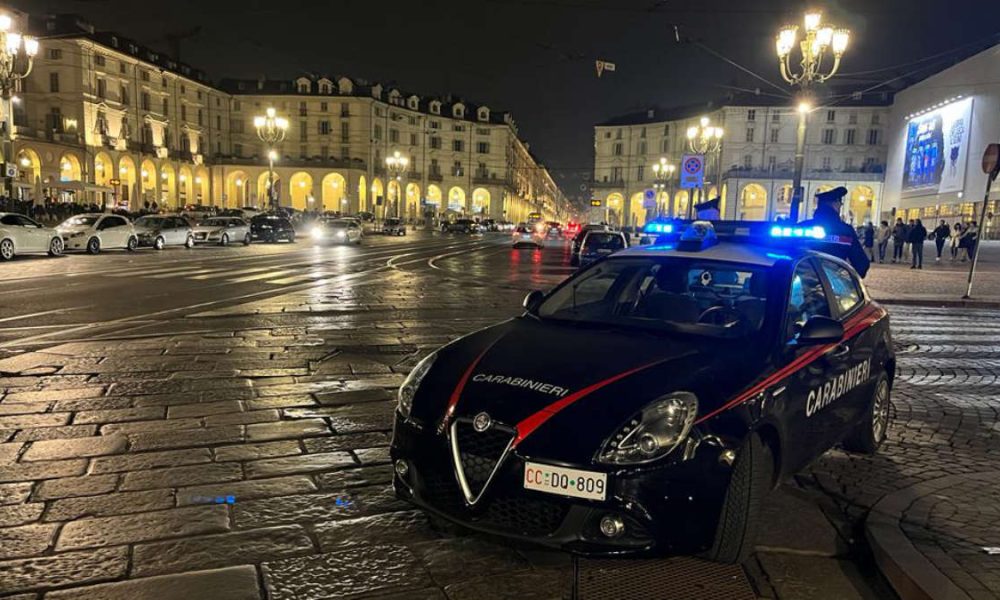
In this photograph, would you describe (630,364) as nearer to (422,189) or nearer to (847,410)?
(847,410)

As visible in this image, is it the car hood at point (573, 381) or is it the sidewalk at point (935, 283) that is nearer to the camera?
the car hood at point (573, 381)

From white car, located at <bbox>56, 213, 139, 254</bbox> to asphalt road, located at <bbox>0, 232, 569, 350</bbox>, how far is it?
481 millimetres

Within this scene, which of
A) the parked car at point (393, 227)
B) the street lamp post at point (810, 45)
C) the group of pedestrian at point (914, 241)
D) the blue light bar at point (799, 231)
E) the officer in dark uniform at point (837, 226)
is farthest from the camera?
the parked car at point (393, 227)

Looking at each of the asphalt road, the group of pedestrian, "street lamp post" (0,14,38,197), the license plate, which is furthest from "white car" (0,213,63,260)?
the group of pedestrian

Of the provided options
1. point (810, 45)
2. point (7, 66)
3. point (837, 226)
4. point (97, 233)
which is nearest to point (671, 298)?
point (837, 226)

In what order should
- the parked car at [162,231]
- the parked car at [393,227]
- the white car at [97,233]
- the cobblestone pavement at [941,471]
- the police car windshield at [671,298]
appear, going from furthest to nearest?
the parked car at [393,227]
the parked car at [162,231]
the white car at [97,233]
the police car windshield at [671,298]
the cobblestone pavement at [941,471]

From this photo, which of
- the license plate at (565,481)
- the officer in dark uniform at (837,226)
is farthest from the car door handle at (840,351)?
the officer in dark uniform at (837,226)

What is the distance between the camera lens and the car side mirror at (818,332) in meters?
3.73

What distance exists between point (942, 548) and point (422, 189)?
10224 centimetres

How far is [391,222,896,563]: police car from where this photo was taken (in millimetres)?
2941

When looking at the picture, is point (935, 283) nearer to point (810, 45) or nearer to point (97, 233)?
point (810, 45)

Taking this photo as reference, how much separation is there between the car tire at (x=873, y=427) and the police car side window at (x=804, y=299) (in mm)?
953

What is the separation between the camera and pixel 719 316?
412 centimetres

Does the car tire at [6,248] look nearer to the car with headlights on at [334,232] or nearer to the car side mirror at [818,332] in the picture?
→ the car with headlights on at [334,232]
